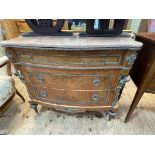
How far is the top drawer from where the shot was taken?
3.37 ft

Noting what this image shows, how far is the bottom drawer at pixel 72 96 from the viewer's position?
131 centimetres

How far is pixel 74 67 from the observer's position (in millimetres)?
1116

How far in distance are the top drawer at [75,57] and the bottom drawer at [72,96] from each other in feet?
1.10


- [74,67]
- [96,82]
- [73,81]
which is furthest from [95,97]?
[74,67]

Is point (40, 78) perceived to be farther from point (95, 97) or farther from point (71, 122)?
point (71, 122)

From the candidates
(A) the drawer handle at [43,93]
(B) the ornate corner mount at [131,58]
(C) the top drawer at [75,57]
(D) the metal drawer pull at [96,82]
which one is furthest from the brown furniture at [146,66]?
(A) the drawer handle at [43,93]

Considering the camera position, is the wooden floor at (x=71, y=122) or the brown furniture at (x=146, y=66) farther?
the wooden floor at (x=71, y=122)

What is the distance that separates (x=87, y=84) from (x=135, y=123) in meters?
0.87

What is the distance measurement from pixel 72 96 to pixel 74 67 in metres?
0.36

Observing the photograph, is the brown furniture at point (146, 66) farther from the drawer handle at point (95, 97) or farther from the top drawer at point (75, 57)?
the drawer handle at point (95, 97)

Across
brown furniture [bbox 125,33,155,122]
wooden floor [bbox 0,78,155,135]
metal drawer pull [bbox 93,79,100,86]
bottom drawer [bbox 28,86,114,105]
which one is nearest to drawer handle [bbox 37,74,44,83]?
bottom drawer [bbox 28,86,114,105]
